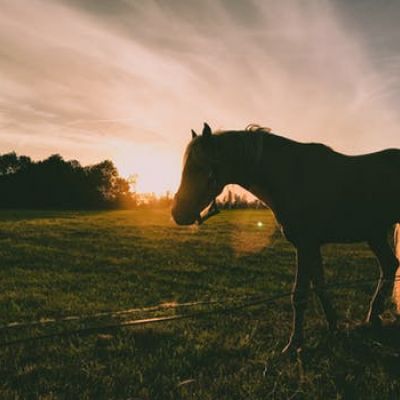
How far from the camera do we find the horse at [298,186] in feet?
14.9

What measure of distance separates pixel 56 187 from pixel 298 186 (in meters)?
76.5

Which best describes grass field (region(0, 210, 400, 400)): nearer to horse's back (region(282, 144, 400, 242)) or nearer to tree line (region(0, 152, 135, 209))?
horse's back (region(282, 144, 400, 242))

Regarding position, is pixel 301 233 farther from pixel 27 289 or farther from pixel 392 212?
pixel 27 289

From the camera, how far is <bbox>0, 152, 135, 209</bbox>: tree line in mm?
74062

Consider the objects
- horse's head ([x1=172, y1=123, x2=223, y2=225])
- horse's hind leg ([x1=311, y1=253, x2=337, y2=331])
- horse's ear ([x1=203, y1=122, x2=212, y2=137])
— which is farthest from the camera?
horse's hind leg ([x1=311, y1=253, x2=337, y2=331])

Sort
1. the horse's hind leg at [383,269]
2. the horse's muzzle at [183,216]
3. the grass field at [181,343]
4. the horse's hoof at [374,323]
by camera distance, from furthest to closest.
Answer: the horse's hoof at [374,323] → the horse's hind leg at [383,269] → the horse's muzzle at [183,216] → the grass field at [181,343]

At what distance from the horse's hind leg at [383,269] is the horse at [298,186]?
340 mm

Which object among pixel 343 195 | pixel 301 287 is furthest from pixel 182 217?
pixel 343 195

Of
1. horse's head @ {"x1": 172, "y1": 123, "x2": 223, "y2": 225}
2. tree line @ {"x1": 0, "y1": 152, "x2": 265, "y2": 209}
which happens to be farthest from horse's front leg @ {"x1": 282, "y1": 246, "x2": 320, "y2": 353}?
tree line @ {"x1": 0, "y1": 152, "x2": 265, "y2": 209}

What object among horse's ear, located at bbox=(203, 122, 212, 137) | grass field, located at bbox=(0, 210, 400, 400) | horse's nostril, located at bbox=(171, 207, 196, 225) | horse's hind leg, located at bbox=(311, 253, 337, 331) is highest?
horse's ear, located at bbox=(203, 122, 212, 137)

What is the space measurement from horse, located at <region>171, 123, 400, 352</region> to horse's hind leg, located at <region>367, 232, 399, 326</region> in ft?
1.12

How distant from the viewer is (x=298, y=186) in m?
4.68

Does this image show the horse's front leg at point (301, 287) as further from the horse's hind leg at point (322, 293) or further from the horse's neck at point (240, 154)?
the horse's neck at point (240, 154)

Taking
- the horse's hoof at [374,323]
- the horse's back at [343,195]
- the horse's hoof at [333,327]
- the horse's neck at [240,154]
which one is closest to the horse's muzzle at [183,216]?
the horse's neck at [240,154]
